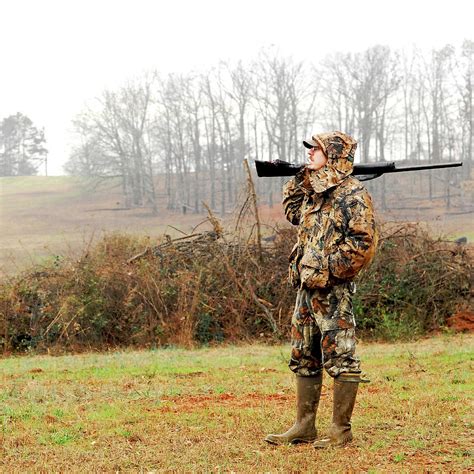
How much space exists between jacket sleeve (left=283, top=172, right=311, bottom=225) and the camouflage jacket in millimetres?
113

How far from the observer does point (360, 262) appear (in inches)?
213

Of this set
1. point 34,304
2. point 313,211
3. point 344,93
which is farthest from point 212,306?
point 344,93

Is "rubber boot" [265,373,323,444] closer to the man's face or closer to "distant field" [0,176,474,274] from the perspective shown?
the man's face

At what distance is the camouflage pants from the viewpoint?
5.41m

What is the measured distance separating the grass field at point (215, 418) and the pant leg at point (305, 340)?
57 centimetres

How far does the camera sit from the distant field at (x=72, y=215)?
4909 centimetres

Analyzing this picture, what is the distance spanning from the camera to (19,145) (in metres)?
101

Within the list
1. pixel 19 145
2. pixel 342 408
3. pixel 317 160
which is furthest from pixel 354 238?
pixel 19 145

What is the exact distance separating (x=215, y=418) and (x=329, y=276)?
6.42 ft

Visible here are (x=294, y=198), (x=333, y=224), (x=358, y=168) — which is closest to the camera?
(x=333, y=224)

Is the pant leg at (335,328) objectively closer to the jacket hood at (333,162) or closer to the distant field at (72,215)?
the jacket hood at (333,162)

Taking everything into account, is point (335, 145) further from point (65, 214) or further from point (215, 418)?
point (65, 214)

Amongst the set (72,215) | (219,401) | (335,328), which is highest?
(72,215)

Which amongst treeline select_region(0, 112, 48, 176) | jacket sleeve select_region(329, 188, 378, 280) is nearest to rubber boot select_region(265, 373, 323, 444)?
jacket sleeve select_region(329, 188, 378, 280)
